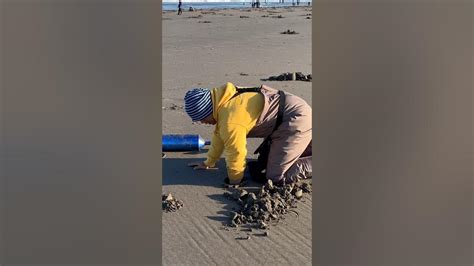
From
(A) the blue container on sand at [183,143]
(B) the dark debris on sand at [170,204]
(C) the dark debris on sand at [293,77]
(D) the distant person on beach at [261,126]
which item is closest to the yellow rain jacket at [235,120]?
(D) the distant person on beach at [261,126]

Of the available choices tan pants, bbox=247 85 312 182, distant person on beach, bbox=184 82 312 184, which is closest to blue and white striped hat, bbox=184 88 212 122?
distant person on beach, bbox=184 82 312 184

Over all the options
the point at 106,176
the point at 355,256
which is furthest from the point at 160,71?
the point at 355,256

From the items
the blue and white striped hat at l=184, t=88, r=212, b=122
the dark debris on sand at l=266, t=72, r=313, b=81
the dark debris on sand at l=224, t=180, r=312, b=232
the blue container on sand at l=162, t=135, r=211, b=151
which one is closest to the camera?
the dark debris on sand at l=224, t=180, r=312, b=232

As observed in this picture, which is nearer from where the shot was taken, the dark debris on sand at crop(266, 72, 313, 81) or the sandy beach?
the sandy beach

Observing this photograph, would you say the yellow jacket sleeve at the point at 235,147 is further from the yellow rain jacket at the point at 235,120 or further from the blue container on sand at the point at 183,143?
the blue container on sand at the point at 183,143

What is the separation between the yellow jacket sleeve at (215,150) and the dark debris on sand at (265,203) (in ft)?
1.45

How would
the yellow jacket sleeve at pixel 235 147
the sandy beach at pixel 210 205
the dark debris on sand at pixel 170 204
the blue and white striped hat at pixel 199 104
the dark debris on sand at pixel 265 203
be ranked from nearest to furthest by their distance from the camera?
the sandy beach at pixel 210 205 < the dark debris on sand at pixel 265 203 < the dark debris on sand at pixel 170 204 < the yellow jacket sleeve at pixel 235 147 < the blue and white striped hat at pixel 199 104

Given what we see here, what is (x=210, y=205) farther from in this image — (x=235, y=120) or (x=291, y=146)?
(x=291, y=146)

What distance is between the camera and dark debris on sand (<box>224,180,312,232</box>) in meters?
3.54

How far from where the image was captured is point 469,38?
3.68ft

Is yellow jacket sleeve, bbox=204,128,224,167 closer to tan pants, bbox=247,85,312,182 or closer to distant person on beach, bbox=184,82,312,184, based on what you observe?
distant person on beach, bbox=184,82,312,184

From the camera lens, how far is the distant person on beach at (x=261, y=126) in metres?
4.13

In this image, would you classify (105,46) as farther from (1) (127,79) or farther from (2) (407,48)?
(2) (407,48)

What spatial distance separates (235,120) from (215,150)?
1.47 ft
